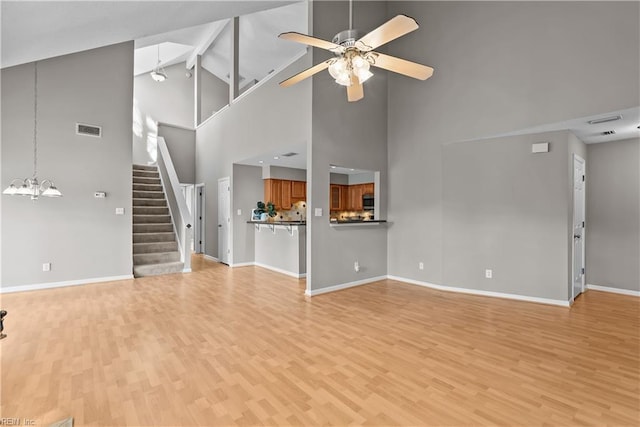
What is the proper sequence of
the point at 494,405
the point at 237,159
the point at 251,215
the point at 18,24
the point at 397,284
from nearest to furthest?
the point at 494,405 → the point at 18,24 → the point at 397,284 → the point at 237,159 → the point at 251,215

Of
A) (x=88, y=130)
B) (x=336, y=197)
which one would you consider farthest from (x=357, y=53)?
Result: (x=336, y=197)

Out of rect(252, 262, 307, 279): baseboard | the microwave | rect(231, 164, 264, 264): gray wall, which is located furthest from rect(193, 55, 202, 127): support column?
the microwave

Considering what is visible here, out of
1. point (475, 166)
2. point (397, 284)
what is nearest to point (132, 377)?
point (397, 284)

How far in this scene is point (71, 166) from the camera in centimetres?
531

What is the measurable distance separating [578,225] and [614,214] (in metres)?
0.82

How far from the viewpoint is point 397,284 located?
17.8ft

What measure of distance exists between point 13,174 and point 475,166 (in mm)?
7472

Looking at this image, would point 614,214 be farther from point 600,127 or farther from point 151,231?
point 151,231

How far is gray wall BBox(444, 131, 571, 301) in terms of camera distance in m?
4.25

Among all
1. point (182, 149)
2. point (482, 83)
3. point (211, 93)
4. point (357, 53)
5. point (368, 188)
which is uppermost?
point (211, 93)

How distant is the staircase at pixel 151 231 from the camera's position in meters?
6.25

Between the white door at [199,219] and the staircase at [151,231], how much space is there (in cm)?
109

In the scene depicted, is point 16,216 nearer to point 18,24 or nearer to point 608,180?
point 18,24

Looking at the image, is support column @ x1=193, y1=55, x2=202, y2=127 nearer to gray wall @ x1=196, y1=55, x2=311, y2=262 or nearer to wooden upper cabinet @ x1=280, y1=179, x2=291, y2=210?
gray wall @ x1=196, y1=55, x2=311, y2=262
